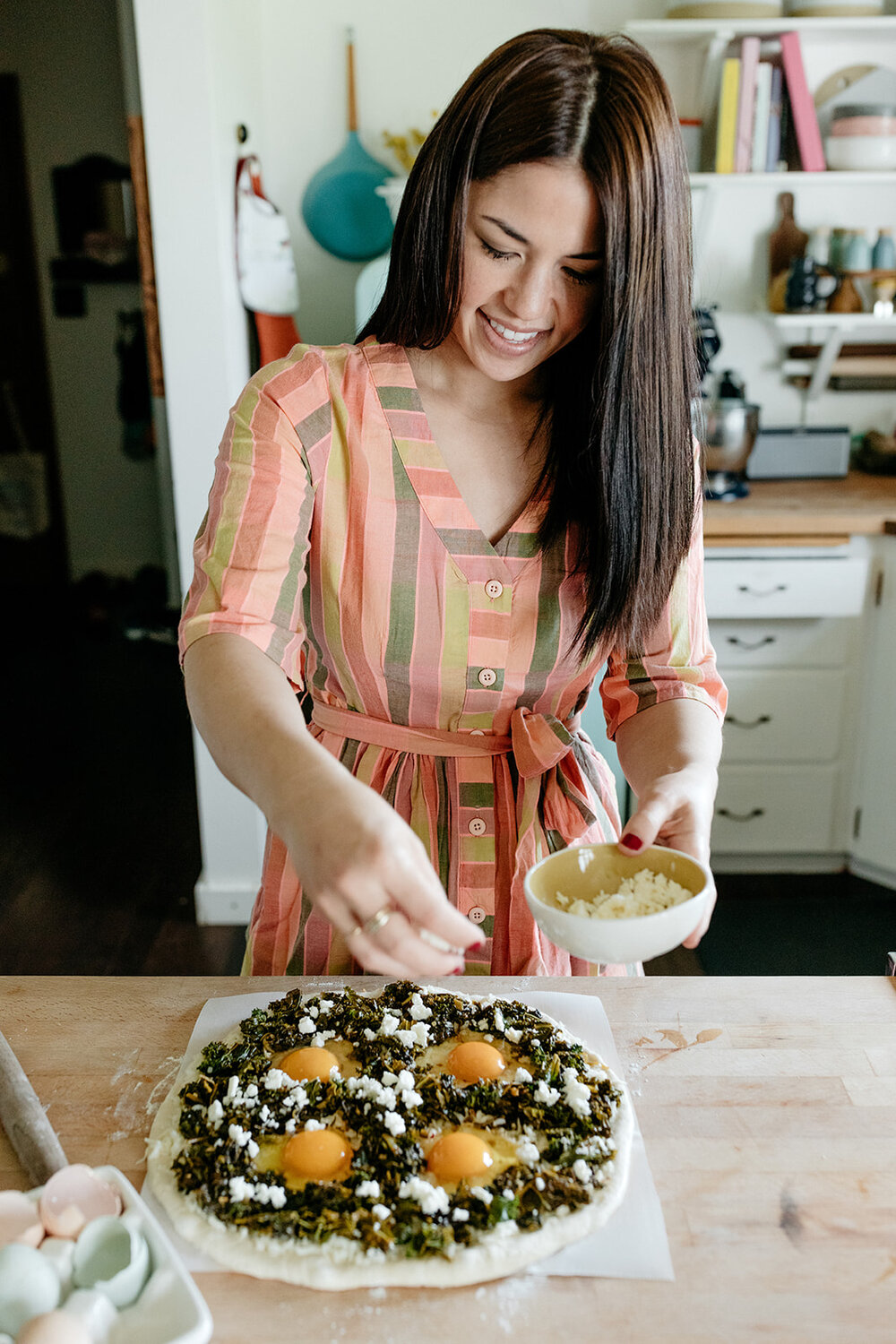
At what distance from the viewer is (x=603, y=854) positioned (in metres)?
0.98

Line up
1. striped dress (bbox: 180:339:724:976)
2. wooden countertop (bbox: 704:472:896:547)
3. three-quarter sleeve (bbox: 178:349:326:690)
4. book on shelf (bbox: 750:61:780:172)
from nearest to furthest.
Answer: three-quarter sleeve (bbox: 178:349:326:690), striped dress (bbox: 180:339:724:976), wooden countertop (bbox: 704:472:896:547), book on shelf (bbox: 750:61:780:172)

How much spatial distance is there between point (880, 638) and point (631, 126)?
1984 mm

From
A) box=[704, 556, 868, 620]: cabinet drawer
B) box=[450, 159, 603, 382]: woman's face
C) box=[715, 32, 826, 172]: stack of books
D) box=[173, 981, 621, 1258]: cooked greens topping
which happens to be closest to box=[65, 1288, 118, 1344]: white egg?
box=[173, 981, 621, 1258]: cooked greens topping

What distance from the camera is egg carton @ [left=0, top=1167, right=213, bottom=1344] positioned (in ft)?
2.33

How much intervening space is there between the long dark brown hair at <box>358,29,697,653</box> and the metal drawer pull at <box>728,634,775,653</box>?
1.59 m

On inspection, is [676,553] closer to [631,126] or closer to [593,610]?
[593,610]

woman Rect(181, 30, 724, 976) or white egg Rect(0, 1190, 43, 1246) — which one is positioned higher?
woman Rect(181, 30, 724, 976)

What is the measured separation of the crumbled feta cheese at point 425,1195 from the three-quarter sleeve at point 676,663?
55 cm

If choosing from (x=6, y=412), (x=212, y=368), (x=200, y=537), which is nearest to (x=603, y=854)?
(x=200, y=537)

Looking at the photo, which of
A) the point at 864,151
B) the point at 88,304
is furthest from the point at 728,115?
the point at 88,304

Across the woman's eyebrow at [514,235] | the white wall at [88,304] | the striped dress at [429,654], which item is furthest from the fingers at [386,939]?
the white wall at [88,304]

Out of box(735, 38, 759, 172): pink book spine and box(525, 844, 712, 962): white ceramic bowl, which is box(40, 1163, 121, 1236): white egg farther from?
box(735, 38, 759, 172): pink book spine

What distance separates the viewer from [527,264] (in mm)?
1030

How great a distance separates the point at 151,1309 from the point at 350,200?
2.94m
